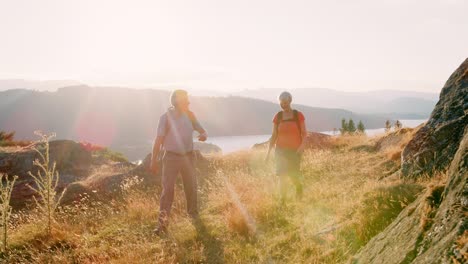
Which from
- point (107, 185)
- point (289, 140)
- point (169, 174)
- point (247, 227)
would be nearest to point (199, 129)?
point (169, 174)

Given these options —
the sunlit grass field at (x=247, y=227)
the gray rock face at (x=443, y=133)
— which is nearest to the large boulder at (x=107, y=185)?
the sunlit grass field at (x=247, y=227)

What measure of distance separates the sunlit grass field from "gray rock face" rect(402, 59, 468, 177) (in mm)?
503

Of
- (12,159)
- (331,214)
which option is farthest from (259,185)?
(12,159)

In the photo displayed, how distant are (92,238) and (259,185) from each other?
405 centimetres

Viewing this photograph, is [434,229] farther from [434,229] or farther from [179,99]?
[179,99]

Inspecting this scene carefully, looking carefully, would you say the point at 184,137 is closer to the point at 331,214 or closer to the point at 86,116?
the point at 331,214

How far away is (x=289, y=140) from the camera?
7.57 meters

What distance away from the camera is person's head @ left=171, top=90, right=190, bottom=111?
7387 millimetres

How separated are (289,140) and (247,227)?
192 centimetres

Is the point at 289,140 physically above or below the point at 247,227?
above

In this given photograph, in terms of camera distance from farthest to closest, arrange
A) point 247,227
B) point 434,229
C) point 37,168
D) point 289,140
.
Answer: point 37,168
point 289,140
point 247,227
point 434,229

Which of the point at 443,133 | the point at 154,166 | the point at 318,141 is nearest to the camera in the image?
the point at 443,133

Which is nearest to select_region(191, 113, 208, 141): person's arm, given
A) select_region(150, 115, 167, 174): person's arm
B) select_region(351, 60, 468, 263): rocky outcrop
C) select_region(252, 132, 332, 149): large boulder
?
select_region(150, 115, 167, 174): person's arm

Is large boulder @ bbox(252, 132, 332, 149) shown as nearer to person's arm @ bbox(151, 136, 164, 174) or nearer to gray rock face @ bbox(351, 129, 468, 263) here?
person's arm @ bbox(151, 136, 164, 174)
